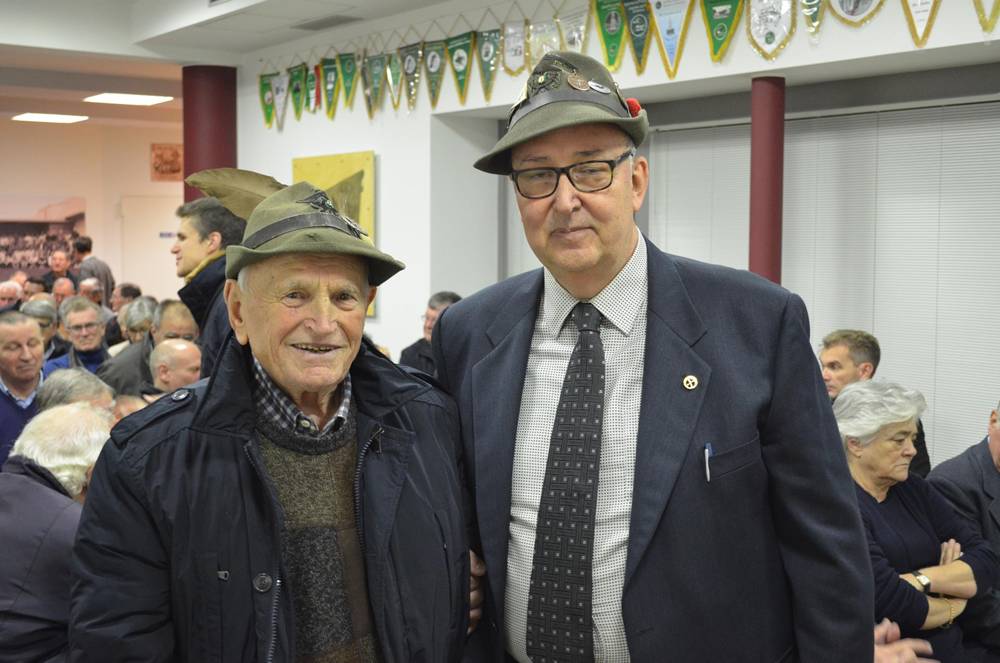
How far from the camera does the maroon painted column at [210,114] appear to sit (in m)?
9.10

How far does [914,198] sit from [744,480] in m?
3.80

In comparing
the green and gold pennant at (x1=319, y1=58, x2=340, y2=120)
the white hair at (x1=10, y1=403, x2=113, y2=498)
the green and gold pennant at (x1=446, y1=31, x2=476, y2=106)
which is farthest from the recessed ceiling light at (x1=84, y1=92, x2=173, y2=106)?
the white hair at (x1=10, y1=403, x2=113, y2=498)

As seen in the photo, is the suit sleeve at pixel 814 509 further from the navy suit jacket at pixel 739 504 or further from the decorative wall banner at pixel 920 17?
the decorative wall banner at pixel 920 17

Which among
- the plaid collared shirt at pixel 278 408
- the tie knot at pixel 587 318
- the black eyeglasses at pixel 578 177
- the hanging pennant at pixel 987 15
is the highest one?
the hanging pennant at pixel 987 15

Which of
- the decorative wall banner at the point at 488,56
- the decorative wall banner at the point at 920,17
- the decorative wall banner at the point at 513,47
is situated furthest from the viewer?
the decorative wall banner at the point at 488,56

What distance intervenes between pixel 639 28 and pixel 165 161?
11.2 meters

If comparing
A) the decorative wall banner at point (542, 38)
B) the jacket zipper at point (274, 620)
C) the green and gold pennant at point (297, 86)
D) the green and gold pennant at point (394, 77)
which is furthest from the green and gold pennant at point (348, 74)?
the jacket zipper at point (274, 620)

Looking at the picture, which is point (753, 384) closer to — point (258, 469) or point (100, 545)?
point (258, 469)

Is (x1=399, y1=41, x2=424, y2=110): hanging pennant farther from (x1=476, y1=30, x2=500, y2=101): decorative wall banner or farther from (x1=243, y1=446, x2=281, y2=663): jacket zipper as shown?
(x1=243, y1=446, x2=281, y2=663): jacket zipper

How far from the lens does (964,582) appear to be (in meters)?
3.16

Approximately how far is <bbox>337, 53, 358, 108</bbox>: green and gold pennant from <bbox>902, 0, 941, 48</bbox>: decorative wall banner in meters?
4.27

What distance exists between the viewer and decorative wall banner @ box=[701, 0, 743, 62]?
16.9ft

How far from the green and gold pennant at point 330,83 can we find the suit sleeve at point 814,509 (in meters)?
6.52

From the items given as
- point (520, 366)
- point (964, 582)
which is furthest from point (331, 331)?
point (964, 582)
